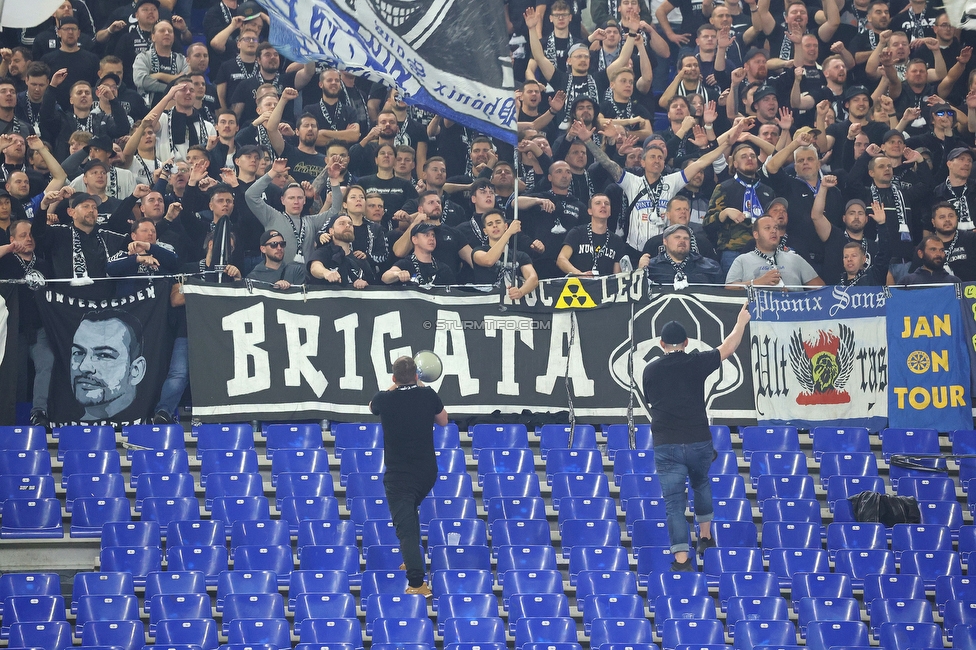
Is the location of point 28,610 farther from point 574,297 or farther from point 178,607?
point 574,297

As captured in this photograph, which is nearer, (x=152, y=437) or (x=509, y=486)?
(x=509, y=486)

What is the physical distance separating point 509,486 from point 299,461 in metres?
1.94

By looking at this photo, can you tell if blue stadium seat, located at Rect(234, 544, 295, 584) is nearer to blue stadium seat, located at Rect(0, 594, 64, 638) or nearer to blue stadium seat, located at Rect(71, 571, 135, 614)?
blue stadium seat, located at Rect(71, 571, 135, 614)

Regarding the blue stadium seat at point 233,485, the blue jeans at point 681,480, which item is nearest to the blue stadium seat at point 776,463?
the blue jeans at point 681,480

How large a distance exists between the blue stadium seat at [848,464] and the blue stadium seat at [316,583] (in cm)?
488

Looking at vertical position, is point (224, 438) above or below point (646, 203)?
below

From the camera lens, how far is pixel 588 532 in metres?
12.2

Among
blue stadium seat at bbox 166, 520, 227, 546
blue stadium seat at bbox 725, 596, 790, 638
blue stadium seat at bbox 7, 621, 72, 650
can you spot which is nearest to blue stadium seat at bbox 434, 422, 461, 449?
blue stadium seat at bbox 166, 520, 227, 546

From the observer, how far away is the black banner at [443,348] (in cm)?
1412

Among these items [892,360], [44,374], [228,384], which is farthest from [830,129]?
[44,374]

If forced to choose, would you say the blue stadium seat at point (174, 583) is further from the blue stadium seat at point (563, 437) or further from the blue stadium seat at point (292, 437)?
the blue stadium seat at point (563, 437)

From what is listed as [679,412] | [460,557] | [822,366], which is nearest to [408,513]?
[460,557]

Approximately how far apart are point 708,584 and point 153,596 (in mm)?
4425

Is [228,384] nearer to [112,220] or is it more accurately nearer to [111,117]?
[112,220]
